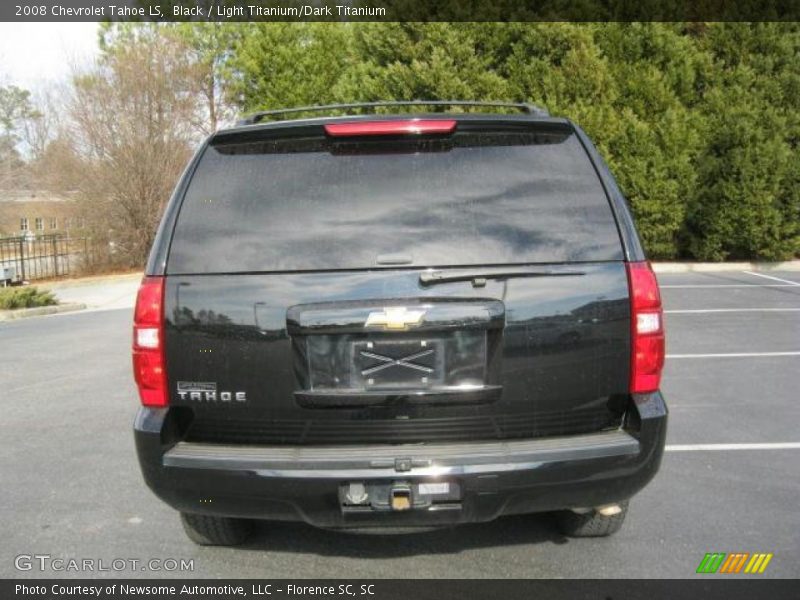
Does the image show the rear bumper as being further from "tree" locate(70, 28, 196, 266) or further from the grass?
"tree" locate(70, 28, 196, 266)

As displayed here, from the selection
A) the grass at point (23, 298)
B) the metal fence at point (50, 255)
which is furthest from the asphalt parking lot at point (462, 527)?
the metal fence at point (50, 255)

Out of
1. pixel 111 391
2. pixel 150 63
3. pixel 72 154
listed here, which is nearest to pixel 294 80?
pixel 150 63

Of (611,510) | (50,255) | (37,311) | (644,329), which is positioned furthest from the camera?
(50,255)

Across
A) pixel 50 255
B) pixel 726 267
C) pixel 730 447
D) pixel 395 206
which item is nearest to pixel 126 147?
pixel 50 255

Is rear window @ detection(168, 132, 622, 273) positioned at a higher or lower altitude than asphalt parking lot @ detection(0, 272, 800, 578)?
higher

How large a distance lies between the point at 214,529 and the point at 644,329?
2.12m

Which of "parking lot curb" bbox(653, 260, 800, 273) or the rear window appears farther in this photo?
"parking lot curb" bbox(653, 260, 800, 273)

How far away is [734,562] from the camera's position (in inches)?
124

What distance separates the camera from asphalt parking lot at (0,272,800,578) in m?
3.17

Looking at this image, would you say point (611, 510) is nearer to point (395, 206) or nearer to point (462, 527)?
point (462, 527)

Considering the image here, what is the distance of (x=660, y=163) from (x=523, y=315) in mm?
15397

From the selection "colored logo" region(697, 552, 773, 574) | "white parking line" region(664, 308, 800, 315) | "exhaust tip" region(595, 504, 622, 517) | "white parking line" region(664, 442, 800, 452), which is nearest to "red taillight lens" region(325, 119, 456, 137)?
"exhaust tip" region(595, 504, 622, 517)

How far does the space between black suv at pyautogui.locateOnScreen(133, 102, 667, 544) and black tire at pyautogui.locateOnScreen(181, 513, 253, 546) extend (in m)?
0.50
